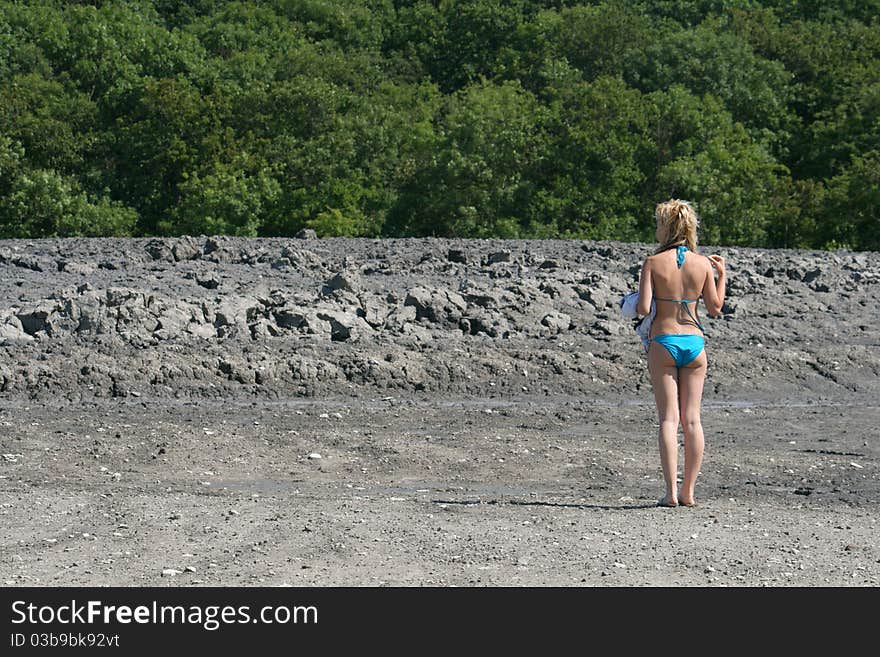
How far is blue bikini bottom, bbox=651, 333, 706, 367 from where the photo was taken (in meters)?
7.05

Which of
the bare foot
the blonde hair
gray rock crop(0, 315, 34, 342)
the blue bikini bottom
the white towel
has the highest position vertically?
the blonde hair

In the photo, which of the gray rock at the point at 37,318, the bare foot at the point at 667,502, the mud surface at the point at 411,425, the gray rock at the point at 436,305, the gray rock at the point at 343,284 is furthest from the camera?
the gray rock at the point at 343,284

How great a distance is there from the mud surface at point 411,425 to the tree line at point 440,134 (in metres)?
17.9

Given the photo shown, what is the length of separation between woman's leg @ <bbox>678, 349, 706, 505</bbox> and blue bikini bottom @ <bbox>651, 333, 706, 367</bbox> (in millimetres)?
50

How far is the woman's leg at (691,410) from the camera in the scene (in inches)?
281

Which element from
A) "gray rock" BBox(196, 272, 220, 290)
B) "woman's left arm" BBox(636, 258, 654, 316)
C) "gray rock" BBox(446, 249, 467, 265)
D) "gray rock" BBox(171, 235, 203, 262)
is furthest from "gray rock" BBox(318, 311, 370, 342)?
"woman's left arm" BBox(636, 258, 654, 316)

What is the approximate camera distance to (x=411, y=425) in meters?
10.9

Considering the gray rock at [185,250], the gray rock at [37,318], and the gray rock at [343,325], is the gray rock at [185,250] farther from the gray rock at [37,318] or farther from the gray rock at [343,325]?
the gray rock at [343,325]

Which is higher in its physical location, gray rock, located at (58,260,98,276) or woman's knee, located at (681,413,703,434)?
woman's knee, located at (681,413,703,434)

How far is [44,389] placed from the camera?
12.2m

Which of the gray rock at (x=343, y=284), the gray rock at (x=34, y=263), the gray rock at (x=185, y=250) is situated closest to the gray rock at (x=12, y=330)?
the gray rock at (x=343, y=284)

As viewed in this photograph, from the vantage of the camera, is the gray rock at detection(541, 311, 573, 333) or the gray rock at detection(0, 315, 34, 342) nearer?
the gray rock at detection(0, 315, 34, 342)

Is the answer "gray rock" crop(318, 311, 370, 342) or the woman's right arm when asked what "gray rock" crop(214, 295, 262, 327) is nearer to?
"gray rock" crop(318, 311, 370, 342)

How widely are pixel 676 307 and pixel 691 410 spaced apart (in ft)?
1.89
